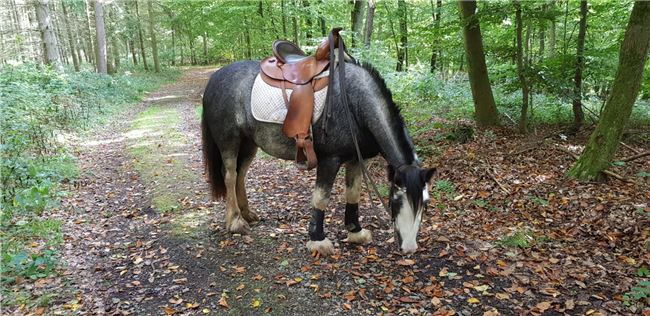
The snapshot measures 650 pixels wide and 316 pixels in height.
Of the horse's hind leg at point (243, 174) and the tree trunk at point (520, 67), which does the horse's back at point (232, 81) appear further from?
the tree trunk at point (520, 67)

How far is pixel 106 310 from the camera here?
11.5 ft

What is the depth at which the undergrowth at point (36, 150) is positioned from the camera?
4.18 meters

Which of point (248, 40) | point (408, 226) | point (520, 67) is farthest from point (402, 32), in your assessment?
A: point (408, 226)

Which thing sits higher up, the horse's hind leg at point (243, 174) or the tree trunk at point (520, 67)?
the tree trunk at point (520, 67)

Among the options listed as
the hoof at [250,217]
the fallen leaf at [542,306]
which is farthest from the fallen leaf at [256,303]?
the fallen leaf at [542,306]

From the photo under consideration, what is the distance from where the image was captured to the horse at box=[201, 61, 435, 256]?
11.5 ft

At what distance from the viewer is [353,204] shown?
4.64m

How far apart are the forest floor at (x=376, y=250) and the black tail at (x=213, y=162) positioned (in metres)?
0.49

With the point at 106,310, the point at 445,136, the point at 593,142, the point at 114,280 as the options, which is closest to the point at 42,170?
the point at 114,280

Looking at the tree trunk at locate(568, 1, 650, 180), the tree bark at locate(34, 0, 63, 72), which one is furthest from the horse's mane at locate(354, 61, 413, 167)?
the tree bark at locate(34, 0, 63, 72)

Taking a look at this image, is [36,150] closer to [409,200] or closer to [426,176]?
[409,200]

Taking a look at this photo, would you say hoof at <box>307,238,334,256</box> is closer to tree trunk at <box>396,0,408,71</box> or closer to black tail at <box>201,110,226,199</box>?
black tail at <box>201,110,226,199</box>

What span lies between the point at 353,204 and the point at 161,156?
5786 millimetres

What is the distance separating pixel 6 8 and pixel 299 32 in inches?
990
